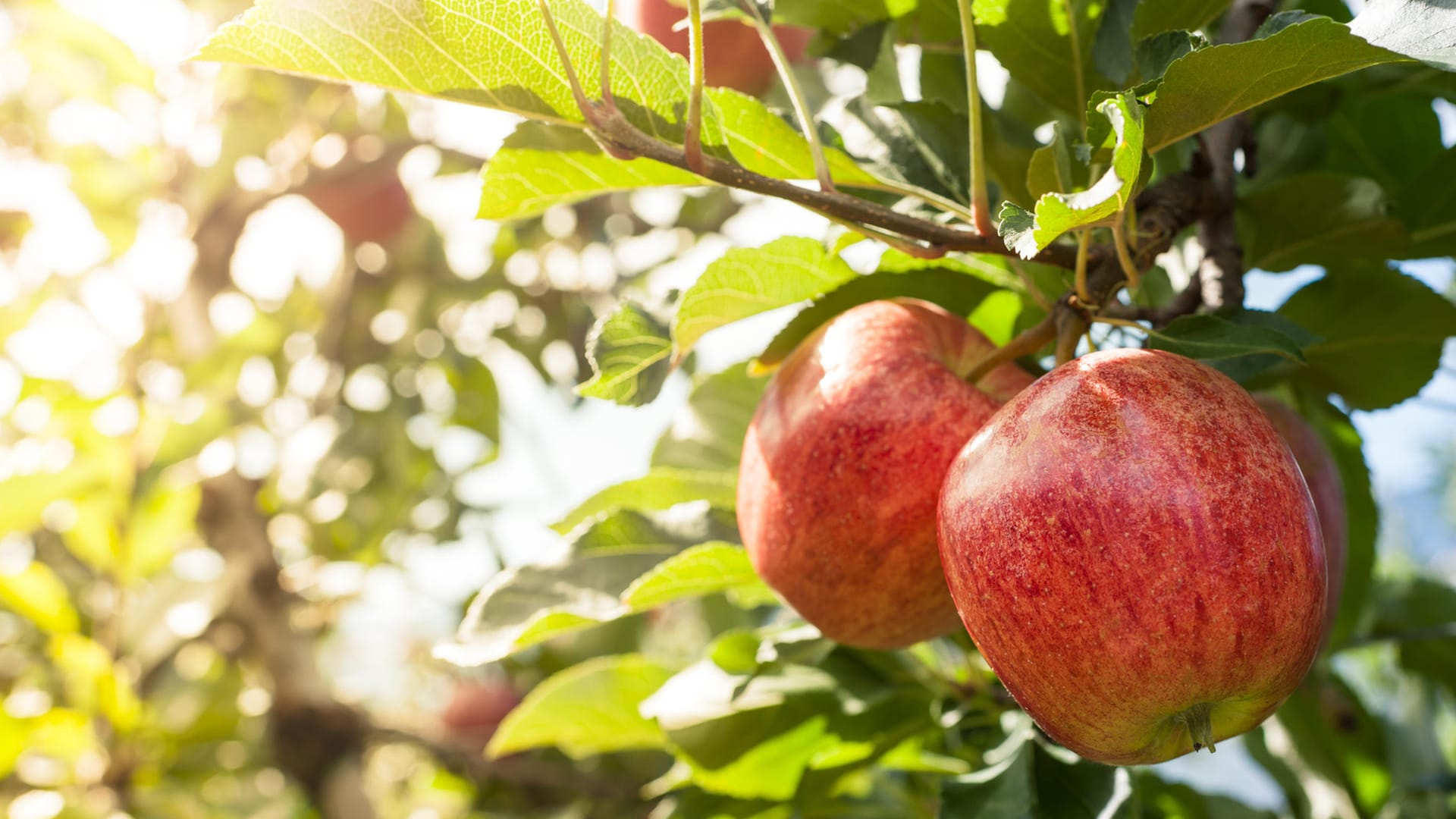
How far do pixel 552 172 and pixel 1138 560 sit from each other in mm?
365

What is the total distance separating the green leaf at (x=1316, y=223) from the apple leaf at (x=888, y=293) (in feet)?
0.59

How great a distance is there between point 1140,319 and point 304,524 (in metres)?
1.81

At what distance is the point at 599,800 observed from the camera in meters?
1.73

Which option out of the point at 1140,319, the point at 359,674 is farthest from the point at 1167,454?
the point at 359,674

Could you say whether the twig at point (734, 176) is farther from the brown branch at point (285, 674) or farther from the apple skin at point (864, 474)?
the brown branch at point (285, 674)

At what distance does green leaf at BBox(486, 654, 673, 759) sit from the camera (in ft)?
2.87

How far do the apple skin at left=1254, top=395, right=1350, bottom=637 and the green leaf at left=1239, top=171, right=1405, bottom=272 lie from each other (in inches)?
4.0

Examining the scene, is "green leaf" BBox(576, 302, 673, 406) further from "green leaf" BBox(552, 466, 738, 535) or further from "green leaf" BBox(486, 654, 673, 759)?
"green leaf" BBox(486, 654, 673, 759)

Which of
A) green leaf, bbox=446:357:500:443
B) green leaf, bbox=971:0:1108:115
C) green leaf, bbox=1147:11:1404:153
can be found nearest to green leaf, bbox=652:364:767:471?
green leaf, bbox=971:0:1108:115

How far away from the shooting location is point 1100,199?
38cm

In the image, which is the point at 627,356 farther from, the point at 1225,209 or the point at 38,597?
the point at 38,597

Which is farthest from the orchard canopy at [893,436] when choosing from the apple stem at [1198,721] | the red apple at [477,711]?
the red apple at [477,711]

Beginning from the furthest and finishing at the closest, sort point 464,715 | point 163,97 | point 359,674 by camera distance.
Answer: point 359,674 → point 464,715 → point 163,97

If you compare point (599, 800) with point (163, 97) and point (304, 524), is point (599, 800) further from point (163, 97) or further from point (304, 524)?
point (163, 97)
